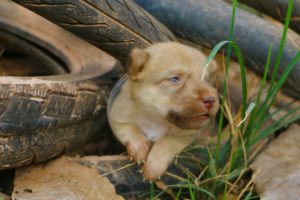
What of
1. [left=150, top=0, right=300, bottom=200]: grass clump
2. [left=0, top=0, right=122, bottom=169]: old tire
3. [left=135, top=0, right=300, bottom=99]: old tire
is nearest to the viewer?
[left=0, top=0, right=122, bottom=169]: old tire

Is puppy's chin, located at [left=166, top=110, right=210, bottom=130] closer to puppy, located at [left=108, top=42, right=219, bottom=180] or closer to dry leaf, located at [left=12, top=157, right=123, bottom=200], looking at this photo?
puppy, located at [left=108, top=42, right=219, bottom=180]

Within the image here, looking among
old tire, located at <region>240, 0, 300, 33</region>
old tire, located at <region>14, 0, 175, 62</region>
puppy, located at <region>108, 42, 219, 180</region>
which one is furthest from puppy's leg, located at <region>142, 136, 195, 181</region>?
old tire, located at <region>240, 0, 300, 33</region>

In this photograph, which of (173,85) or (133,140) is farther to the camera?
(133,140)

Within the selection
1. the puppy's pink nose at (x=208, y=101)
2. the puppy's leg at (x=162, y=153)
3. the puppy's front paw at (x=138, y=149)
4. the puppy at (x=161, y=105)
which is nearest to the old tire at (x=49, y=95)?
the puppy at (x=161, y=105)

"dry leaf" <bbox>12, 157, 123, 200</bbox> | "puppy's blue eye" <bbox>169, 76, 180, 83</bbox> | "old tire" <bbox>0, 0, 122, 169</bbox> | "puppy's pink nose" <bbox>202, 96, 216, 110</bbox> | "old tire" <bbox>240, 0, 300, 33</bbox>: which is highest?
"old tire" <bbox>240, 0, 300, 33</bbox>

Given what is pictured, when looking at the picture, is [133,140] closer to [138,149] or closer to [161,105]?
[138,149]

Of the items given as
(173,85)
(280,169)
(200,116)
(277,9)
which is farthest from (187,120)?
(277,9)
